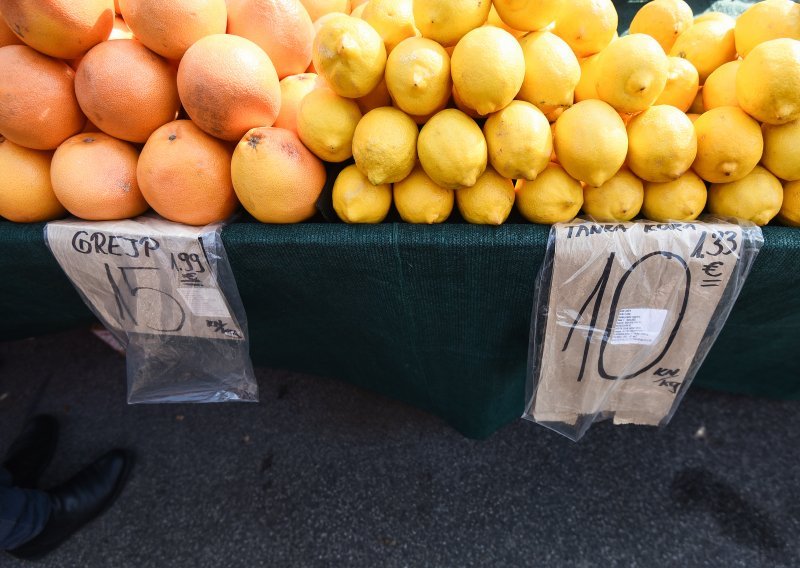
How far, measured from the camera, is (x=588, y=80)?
2.86 feet

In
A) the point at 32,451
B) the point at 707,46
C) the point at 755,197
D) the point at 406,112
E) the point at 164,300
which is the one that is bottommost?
the point at 32,451

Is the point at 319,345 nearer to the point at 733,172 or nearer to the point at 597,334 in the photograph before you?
the point at 597,334

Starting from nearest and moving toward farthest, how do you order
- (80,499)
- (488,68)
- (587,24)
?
(488,68)
(587,24)
(80,499)

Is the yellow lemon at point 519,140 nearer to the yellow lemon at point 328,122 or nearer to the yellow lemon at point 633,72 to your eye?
the yellow lemon at point 633,72

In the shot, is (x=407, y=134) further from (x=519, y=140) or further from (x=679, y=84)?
(x=679, y=84)

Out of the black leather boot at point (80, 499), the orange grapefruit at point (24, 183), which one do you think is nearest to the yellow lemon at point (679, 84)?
the orange grapefruit at point (24, 183)

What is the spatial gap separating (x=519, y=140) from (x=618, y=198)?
229 mm

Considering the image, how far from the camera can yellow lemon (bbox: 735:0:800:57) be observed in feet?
2.78

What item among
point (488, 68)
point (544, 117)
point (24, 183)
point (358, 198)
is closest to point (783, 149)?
point (544, 117)

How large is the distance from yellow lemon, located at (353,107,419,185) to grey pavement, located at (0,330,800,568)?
3.33 ft

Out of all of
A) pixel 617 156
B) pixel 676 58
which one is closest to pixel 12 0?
pixel 617 156

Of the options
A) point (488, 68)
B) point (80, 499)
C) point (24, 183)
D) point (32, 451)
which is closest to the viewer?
point (488, 68)

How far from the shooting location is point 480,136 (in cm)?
80

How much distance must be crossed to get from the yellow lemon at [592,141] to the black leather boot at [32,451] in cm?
180
